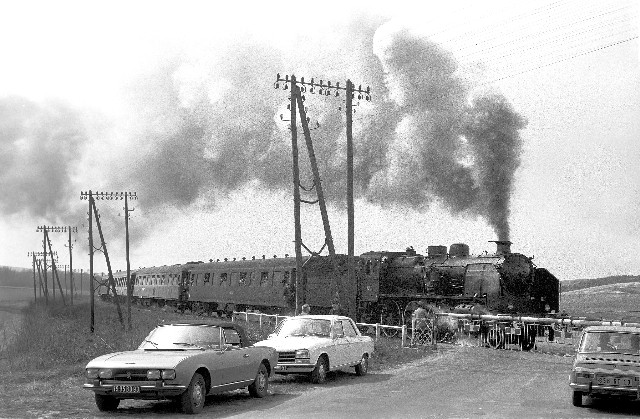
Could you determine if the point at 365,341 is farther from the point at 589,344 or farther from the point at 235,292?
the point at 235,292

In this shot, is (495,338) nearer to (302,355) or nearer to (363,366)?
(363,366)

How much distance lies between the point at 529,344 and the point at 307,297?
12897 mm

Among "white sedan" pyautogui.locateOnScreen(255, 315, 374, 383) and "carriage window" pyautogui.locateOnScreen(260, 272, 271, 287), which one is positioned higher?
"carriage window" pyautogui.locateOnScreen(260, 272, 271, 287)

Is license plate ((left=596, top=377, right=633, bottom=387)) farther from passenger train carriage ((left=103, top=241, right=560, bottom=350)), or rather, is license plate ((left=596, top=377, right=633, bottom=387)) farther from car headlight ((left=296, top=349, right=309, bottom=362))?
passenger train carriage ((left=103, top=241, right=560, bottom=350))

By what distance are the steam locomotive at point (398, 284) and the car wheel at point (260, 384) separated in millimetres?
11205

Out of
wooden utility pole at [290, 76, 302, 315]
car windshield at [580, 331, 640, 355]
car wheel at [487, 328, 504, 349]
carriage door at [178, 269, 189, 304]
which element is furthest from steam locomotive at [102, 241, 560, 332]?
car windshield at [580, 331, 640, 355]

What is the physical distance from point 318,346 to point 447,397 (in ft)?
10.7

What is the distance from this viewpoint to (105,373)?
451 inches

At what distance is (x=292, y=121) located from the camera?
93.0 ft

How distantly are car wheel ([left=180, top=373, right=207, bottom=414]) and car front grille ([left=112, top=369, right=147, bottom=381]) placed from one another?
2.22 feet

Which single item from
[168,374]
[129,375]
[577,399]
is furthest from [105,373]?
[577,399]

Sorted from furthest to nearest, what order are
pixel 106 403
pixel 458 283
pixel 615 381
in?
pixel 458 283
pixel 615 381
pixel 106 403

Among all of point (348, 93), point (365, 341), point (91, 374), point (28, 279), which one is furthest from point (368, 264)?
point (28, 279)

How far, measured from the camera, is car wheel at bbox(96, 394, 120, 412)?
1176 cm
